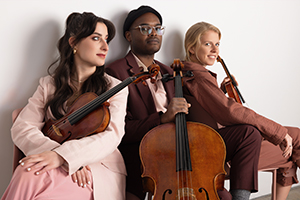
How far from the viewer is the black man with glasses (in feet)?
6.24

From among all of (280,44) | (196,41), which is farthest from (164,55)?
(280,44)

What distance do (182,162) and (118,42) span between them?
1.20m

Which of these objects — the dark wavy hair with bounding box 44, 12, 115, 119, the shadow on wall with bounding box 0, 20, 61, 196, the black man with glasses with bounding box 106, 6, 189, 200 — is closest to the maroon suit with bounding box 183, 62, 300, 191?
the black man with glasses with bounding box 106, 6, 189, 200

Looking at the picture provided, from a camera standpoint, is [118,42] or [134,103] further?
[118,42]

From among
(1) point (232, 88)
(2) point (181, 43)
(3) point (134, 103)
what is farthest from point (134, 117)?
(2) point (181, 43)

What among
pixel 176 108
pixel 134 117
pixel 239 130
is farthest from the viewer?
pixel 134 117

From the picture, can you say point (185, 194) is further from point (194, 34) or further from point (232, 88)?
point (194, 34)

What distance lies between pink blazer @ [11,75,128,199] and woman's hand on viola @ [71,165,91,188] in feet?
0.13

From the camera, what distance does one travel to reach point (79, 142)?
4.98 feet

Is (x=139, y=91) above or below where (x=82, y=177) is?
above

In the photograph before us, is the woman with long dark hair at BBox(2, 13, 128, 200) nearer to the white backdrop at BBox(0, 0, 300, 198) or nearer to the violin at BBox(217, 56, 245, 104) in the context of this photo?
the white backdrop at BBox(0, 0, 300, 198)

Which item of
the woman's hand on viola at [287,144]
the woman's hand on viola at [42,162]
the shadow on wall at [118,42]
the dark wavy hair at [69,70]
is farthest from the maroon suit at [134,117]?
the woman's hand on viola at [287,144]

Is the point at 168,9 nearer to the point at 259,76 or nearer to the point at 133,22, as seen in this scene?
the point at 133,22

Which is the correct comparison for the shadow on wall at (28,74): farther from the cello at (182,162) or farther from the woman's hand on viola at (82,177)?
the cello at (182,162)
